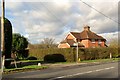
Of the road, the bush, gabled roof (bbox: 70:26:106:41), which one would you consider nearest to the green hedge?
the bush

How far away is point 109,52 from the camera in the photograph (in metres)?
45.8

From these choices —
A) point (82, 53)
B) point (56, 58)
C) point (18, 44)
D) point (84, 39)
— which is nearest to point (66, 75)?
point (56, 58)

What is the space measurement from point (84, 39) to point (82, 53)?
3472 centimetres

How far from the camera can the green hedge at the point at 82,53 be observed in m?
37.8

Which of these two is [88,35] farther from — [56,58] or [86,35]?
[56,58]

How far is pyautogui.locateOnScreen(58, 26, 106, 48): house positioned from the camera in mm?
72875

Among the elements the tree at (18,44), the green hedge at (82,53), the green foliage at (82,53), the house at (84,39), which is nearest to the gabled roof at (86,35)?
the house at (84,39)

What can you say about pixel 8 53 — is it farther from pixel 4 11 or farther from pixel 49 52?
pixel 49 52

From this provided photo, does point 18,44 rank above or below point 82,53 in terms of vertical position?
above

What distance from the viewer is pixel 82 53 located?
39031 millimetres

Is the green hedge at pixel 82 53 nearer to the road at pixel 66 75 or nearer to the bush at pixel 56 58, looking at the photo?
the bush at pixel 56 58

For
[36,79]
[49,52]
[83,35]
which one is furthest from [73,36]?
[36,79]

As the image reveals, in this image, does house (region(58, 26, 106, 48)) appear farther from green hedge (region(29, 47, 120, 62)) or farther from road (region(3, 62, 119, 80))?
road (region(3, 62, 119, 80))

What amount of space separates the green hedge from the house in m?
24.0
